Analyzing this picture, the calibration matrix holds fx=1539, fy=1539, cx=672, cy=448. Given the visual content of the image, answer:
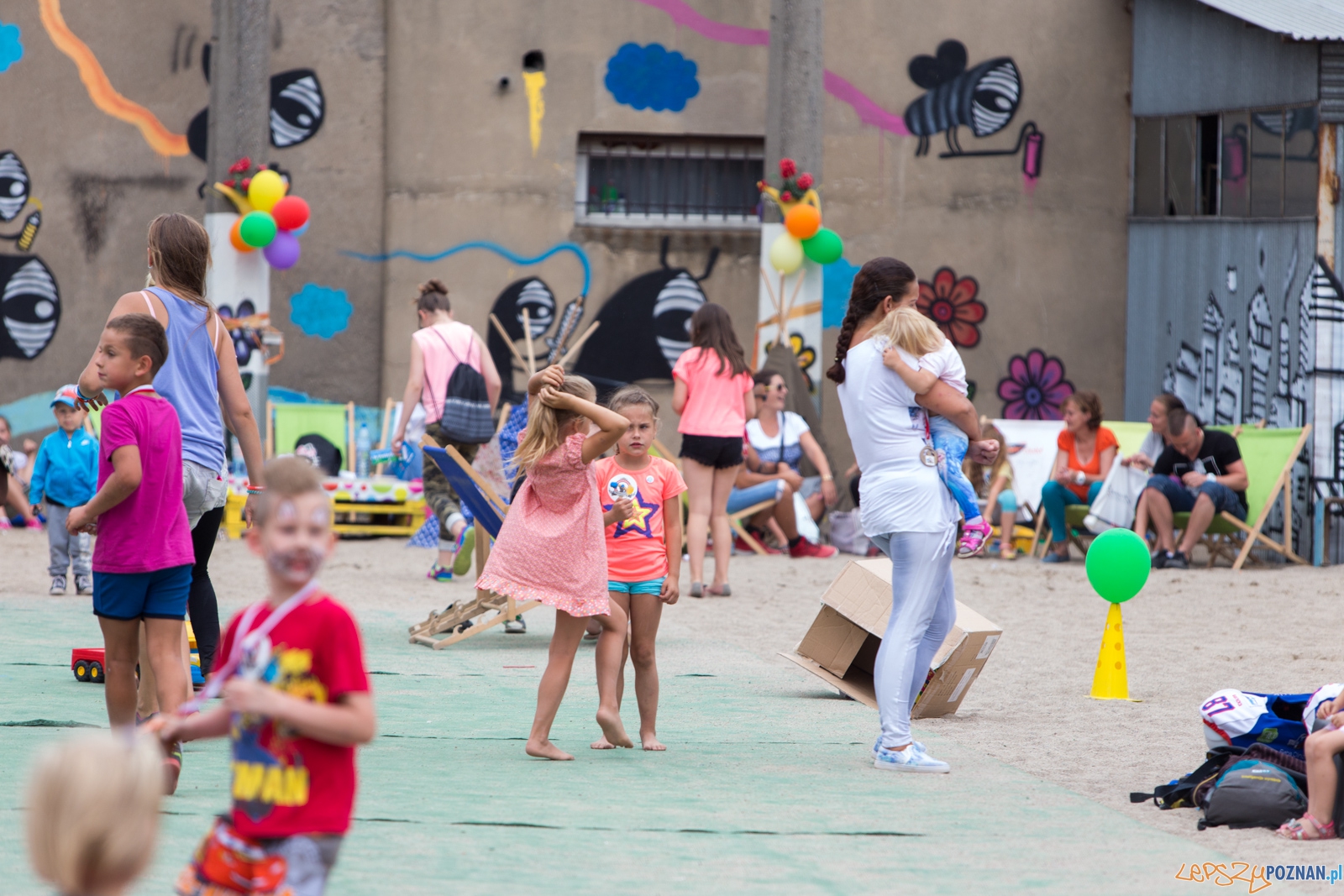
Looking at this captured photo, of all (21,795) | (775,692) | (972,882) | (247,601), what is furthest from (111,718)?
(247,601)

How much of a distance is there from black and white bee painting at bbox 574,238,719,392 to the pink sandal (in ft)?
37.9

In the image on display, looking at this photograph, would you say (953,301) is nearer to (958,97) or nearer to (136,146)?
(958,97)

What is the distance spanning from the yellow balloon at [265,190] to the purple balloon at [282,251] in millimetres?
292

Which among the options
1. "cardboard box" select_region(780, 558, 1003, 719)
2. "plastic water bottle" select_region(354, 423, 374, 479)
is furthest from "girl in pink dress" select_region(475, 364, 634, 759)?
"plastic water bottle" select_region(354, 423, 374, 479)

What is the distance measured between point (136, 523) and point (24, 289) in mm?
12043

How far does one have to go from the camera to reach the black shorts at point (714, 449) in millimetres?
9898

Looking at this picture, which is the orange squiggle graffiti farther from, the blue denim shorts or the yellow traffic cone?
the yellow traffic cone

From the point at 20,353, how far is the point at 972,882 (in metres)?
13.7

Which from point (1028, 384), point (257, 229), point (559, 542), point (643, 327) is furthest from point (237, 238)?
point (559, 542)

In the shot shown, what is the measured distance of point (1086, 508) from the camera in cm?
1253

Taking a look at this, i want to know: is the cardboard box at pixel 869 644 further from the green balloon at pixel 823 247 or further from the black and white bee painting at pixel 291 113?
the black and white bee painting at pixel 291 113

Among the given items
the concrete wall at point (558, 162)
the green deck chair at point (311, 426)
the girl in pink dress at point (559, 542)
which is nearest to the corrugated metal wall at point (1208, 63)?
the concrete wall at point (558, 162)

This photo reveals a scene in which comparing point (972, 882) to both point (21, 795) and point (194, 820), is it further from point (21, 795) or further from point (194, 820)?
point (21, 795)

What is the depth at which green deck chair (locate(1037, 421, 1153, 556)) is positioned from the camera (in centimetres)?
1262
